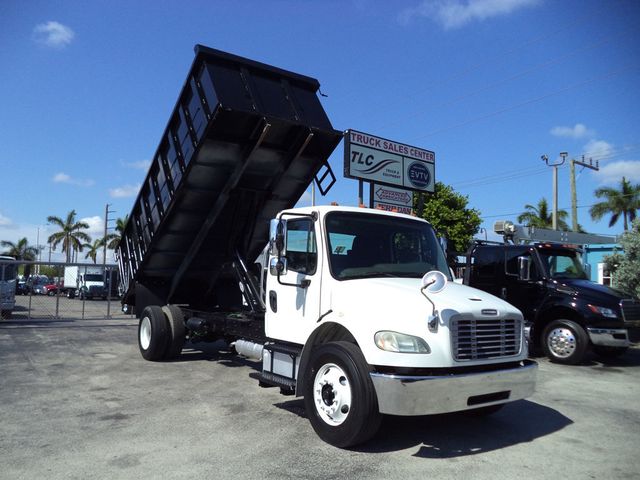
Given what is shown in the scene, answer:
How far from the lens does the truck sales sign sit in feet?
51.8

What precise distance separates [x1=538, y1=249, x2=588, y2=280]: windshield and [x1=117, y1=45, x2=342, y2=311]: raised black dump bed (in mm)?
5326

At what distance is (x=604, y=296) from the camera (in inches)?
382

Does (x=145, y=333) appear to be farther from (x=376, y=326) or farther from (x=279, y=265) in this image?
(x=376, y=326)

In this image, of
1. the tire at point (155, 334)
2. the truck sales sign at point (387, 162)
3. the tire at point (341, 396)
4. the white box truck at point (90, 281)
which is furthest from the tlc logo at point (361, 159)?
the white box truck at point (90, 281)

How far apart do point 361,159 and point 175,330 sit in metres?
8.78

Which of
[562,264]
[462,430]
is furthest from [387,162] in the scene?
[462,430]

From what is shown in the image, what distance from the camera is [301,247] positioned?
5918mm

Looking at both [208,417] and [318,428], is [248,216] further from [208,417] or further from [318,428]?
[318,428]

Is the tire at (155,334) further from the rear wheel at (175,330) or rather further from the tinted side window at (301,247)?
the tinted side window at (301,247)

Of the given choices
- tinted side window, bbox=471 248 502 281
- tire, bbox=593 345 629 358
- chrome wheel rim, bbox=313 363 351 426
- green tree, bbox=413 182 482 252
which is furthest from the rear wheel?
green tree, bbox=413 182 482 252

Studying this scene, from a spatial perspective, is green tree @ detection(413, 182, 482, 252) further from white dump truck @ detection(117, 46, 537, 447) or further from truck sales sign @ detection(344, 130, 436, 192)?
white dump truck @ detection(117, 46, 537, 447)

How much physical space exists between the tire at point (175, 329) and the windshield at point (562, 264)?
7.26 metres

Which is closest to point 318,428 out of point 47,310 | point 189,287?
point 189,287

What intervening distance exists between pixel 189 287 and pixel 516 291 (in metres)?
6.67
